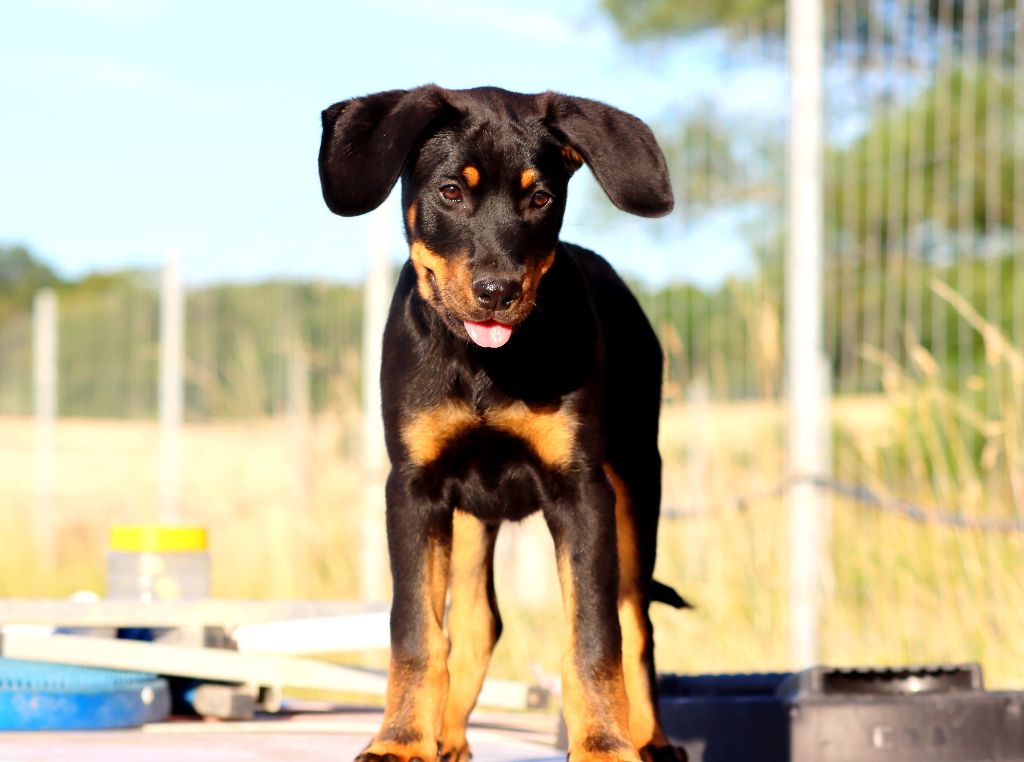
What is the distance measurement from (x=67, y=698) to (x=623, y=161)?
6.77ft

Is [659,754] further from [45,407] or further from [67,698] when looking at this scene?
[45,407]

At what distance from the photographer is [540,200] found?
308cm

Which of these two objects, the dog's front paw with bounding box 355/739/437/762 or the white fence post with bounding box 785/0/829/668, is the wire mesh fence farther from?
the dog's front paw with bounding box 355/739/437/762

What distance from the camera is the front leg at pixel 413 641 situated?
3.03 meters

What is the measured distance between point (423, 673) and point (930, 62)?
6538 mm

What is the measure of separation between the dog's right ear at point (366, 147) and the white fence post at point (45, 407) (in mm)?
10889

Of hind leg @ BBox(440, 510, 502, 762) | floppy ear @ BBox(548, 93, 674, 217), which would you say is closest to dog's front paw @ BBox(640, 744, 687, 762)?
hind leg @ BBox(440, 510, 502, 762)

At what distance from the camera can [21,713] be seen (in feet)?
13.0

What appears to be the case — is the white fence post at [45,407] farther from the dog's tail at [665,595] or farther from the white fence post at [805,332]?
the dog's tail at [665,595]

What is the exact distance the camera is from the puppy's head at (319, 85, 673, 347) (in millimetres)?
2994

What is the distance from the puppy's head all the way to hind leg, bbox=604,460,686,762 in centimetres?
67

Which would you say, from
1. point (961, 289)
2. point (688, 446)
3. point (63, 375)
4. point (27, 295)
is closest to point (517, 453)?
point (688, 446)

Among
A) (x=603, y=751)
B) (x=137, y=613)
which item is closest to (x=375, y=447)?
(x=137, y=613)

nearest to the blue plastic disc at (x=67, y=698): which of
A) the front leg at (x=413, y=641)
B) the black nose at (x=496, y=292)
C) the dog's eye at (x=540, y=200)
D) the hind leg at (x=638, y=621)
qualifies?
the front leg at (x=413, y=641)
